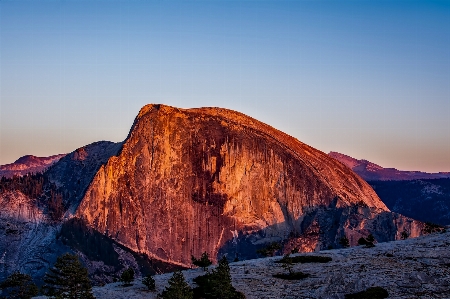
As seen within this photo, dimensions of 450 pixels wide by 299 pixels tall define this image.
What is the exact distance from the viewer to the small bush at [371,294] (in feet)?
246

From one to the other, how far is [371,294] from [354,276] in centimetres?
816

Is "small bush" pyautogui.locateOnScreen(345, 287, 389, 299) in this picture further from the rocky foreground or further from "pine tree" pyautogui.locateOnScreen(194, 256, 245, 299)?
"pine tree" pyautogui.locateOnScreen(194, 256, 245, 299)

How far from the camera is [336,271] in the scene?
88.2m

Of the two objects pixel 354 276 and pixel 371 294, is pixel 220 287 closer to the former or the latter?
pixel 371 294

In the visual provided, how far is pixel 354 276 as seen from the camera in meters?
83.7

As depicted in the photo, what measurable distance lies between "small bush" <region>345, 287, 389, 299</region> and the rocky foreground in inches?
40.3

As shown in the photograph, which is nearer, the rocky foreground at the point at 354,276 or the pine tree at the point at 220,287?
the pine tree at the point at 220,287

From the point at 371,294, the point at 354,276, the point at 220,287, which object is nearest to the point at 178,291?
the point at 220,287

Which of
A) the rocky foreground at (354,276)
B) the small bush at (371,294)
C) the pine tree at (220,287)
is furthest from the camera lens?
the rocky foreground at (354,276)

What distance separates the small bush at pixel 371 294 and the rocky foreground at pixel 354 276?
1024 mm

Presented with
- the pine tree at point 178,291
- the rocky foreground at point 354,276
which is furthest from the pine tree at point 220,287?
the pine tree at point 178,291

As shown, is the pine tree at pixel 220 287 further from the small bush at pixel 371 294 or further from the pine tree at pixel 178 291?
the small bush at pixel 371 294

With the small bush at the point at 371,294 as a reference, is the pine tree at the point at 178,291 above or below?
above

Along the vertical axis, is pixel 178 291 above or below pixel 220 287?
above
